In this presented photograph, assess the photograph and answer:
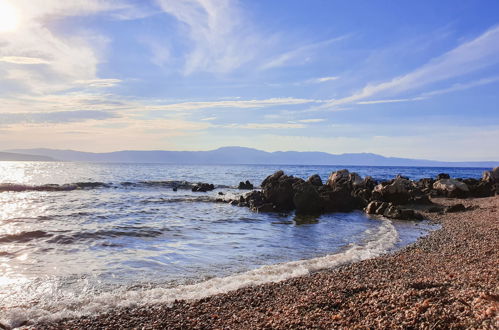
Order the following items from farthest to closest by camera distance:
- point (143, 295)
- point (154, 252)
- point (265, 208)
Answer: point (265, 208) < point (154, 252) < point (143, 295)

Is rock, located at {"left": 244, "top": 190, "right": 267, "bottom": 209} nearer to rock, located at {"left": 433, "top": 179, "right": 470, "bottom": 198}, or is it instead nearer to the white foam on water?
the white foam on water

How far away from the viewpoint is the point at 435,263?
1041cm

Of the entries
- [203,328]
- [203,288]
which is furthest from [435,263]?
[203,328]

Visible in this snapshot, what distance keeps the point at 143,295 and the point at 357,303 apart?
4.80m

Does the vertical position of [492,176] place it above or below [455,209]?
above

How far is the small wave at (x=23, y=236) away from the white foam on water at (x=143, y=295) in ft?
23.9

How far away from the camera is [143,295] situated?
845 cm

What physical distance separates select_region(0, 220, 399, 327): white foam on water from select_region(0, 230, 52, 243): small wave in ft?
23.9

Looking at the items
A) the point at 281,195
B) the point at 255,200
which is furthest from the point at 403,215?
the point at 255,200

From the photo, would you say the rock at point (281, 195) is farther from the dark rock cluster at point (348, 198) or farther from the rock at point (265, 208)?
the rock at point (265, 208)

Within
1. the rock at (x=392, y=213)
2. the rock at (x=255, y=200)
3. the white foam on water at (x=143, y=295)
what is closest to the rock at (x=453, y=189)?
the rock at (x=392, y=213)

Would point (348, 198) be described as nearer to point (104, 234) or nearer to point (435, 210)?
point (435, 210)

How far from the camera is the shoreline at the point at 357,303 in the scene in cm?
543

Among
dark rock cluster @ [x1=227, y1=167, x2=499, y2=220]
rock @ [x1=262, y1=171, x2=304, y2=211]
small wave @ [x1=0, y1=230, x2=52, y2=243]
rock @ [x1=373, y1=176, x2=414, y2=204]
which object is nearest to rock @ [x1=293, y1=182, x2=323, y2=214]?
dark rock cluster @ [x1=227, y1=167, x2=499, y2=220]
